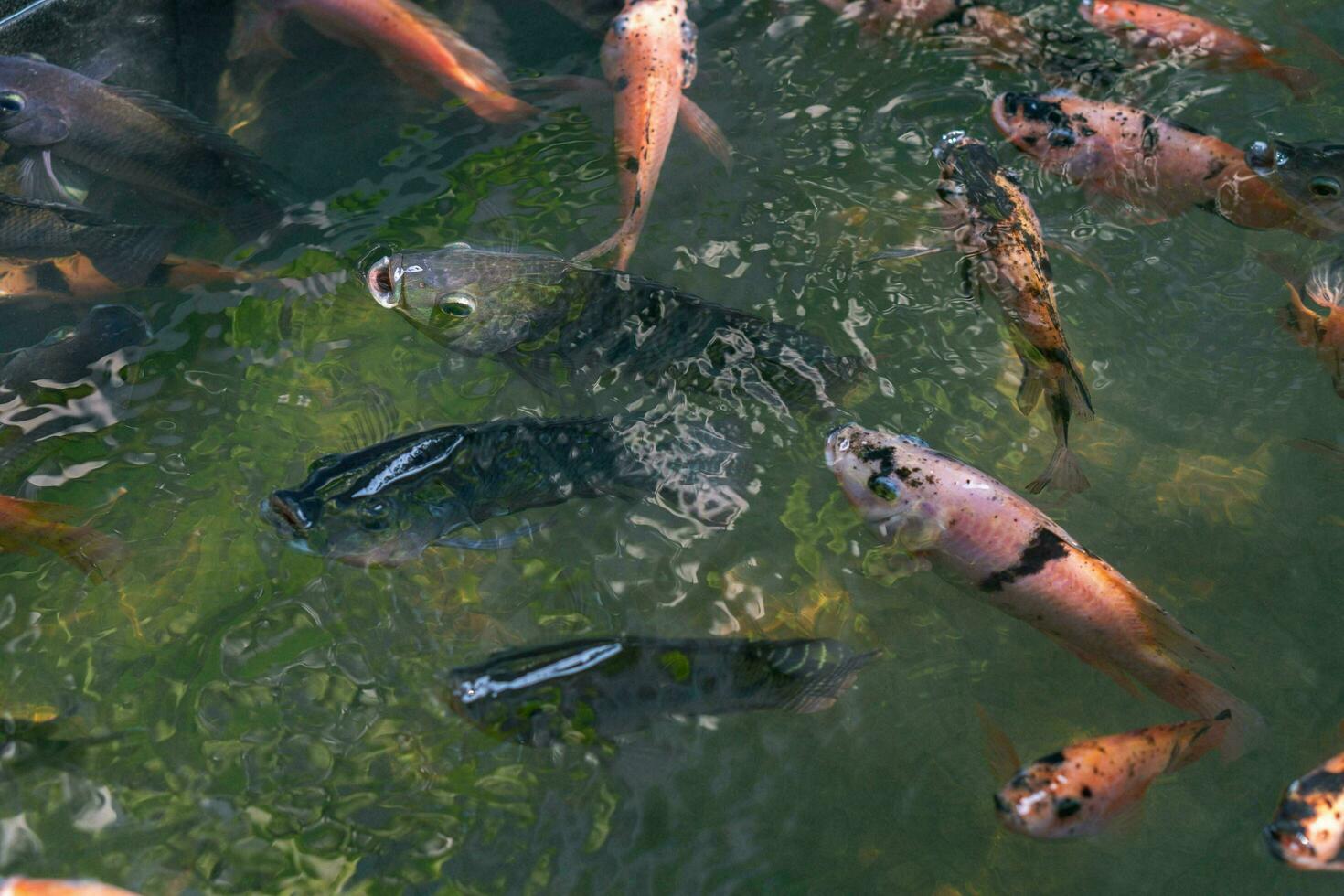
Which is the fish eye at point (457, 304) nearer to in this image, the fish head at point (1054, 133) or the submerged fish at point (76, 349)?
the submerged fish at point (76, 349)

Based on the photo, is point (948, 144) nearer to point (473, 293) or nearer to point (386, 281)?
point (473, 293)

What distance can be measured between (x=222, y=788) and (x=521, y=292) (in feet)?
6.14

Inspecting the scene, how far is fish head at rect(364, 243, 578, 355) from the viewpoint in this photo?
3.57 meters

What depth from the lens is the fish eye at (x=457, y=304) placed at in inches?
140

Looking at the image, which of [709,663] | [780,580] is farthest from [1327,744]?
[709,663]

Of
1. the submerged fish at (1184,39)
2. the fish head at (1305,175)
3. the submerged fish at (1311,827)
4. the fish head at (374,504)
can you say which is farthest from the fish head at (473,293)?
Result: the submerged fish at (1184,39)

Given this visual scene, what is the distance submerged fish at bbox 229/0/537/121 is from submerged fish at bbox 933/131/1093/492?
2012 mm

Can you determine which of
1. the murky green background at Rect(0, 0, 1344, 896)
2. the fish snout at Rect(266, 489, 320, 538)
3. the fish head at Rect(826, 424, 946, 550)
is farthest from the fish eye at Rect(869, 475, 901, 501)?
the fish snout at Rect(266, 489, 320, 538)

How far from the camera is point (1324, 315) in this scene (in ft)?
12.7

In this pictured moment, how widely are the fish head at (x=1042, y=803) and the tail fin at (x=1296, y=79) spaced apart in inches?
142

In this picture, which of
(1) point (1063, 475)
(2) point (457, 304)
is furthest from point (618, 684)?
Answer: (1) point (1063, 475)

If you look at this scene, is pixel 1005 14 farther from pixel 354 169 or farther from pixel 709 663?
pixel 709 663

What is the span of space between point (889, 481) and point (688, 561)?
2.36 feet

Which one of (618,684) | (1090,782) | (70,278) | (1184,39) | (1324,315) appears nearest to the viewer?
(1090,782)
